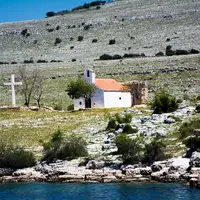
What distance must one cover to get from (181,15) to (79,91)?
73646mm

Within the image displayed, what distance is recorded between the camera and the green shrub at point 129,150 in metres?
36.0

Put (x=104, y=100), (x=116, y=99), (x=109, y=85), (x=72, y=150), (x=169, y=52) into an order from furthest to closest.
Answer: (x=169, y=52), (x=109, y=85), (x=116, y=99), (x=104, y=100), (x=72, y=150)

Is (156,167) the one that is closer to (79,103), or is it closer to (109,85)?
(79,103)

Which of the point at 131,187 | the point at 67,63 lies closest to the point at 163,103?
the point at 131,187

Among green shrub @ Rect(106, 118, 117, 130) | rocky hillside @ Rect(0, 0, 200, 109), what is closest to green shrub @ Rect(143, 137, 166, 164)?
green shrub @ Rect(106, 118, 117, 130)

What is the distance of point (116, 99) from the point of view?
6969 cm

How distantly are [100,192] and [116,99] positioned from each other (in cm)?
3954

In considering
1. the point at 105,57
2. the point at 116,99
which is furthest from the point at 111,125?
the point at 105,57

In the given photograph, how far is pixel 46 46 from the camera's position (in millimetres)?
132000

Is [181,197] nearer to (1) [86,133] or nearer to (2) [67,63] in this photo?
(1) [86,133]

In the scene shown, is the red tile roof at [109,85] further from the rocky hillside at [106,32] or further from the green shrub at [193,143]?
the rocky hillside at [106,32]

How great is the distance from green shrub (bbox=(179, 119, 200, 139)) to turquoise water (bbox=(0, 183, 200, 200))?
8.74m

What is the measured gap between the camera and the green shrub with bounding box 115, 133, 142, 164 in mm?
36022

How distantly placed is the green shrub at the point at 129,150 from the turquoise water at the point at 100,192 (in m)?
4.07
